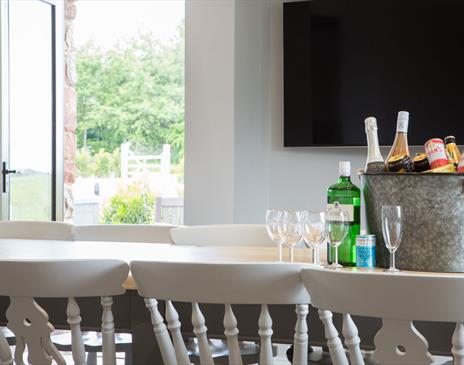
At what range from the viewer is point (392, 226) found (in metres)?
1.68

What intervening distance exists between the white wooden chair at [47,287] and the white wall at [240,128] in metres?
2.57

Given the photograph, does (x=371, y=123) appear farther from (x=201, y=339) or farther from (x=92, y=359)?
(x=92, y=359)

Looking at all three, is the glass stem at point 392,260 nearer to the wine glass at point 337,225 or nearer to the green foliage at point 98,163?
the wine glass at point 337,225

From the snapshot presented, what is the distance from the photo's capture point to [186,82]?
4211mm

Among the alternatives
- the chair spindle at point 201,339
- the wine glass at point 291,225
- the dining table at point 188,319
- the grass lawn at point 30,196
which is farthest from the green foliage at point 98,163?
the chair spindle at point 201,339

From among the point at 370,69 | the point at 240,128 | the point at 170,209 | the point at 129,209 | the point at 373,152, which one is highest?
the point at 370,69

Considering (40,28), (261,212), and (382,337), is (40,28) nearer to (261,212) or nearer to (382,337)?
(261,212)

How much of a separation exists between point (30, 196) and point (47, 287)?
3.83 meters

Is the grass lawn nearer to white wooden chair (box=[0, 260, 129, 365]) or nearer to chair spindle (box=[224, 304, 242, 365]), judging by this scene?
white wooden chair (box=[0, 260, 129, 365])

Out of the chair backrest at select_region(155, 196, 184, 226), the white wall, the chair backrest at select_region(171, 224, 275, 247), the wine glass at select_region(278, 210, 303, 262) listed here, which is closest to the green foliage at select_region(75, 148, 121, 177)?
the chair backrest at select_region(155, 196, 184, 226)

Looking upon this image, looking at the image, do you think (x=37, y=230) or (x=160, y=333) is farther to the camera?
(x=37, y=230)

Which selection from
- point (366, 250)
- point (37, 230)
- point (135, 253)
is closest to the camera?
point (366, 250)

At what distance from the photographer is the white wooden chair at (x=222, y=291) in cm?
144

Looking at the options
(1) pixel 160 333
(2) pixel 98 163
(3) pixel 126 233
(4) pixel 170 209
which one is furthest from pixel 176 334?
(2) pixel 98 163
